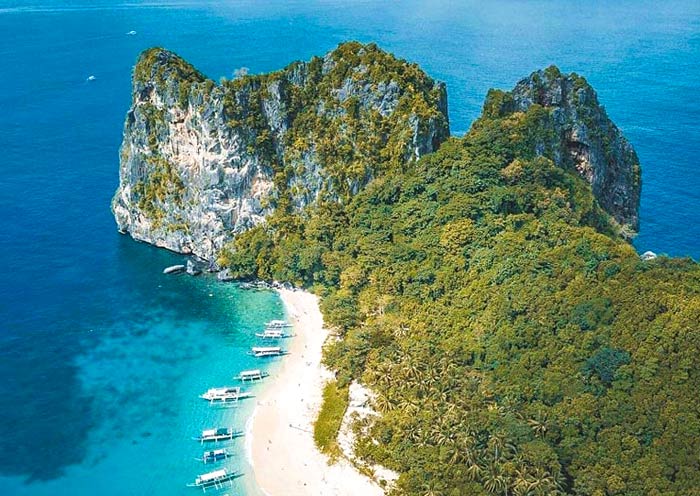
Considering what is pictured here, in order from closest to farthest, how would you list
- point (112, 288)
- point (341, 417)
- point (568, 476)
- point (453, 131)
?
point (568, 476) → point (341, 417) → point (112, 288) → point (453, 131)

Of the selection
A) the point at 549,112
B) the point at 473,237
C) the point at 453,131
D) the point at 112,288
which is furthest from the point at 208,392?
the point at 453,131

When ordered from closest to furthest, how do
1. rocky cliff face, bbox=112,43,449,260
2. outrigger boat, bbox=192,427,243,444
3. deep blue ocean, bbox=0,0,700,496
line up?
deep blue ocean, bbox=0,0,700,496, outrigger boat, bbox=192,427,243,444, rocky cliff face, bbox=112,43,449,260

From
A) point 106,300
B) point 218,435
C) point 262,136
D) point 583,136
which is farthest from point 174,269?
point 583,136

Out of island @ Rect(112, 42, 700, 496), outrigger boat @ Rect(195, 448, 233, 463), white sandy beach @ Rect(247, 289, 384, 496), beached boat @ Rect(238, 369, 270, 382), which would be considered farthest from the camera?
beached boat @ Rect(238, 369, 270, 382)

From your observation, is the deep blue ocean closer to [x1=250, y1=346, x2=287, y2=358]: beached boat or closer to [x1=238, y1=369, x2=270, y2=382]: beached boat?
[x1=250, y1=346, x2=287, y2=358]: beached boat

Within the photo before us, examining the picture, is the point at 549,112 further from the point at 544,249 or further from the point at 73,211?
the point at 73,211

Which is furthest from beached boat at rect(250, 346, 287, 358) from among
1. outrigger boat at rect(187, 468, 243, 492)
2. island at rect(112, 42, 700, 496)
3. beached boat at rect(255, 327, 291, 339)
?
outrigger boat at rect(187, 468, 243, 492)
